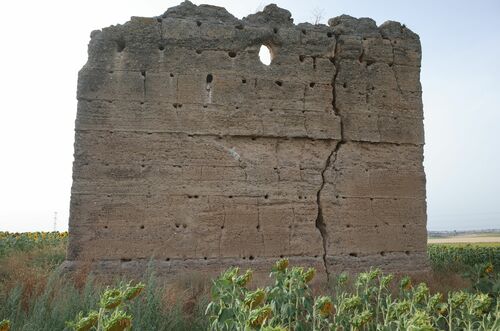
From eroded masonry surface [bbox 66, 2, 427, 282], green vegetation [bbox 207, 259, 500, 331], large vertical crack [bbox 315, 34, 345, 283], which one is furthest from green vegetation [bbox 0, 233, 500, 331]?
large vertical crack [bbox 315, 34, 345, 283]

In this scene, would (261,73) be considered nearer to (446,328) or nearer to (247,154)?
(247,154)

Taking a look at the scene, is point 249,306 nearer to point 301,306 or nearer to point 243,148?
point 301,306

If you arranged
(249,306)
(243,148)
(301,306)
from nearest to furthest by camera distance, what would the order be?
(249,306) < (301,306) < (243,148)

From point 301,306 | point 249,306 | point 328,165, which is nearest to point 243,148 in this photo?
point 328,165

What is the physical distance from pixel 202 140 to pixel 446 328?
4259mm

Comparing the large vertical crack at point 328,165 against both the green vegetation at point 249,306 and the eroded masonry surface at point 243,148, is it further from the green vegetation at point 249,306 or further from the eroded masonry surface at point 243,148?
the green vegetation at point 249,306

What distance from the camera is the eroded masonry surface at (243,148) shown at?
22.9 feet

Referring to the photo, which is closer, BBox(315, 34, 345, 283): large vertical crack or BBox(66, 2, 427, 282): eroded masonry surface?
BBox(66, 2, 427, 282): eroded masonry surface

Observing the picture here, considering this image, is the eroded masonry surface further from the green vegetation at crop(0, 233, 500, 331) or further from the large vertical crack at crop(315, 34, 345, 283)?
the green vegetation at crop(0, 233, 500, 331)

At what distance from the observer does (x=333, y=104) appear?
7.91 m

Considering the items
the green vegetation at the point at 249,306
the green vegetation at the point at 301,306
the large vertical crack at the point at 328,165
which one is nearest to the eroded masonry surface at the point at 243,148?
the large vertical crack at the point at 328,165

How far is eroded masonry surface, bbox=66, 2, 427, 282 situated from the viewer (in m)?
6.99

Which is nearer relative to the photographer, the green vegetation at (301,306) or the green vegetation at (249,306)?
the green vegetation at (249,306)

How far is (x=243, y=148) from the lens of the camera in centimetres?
741
